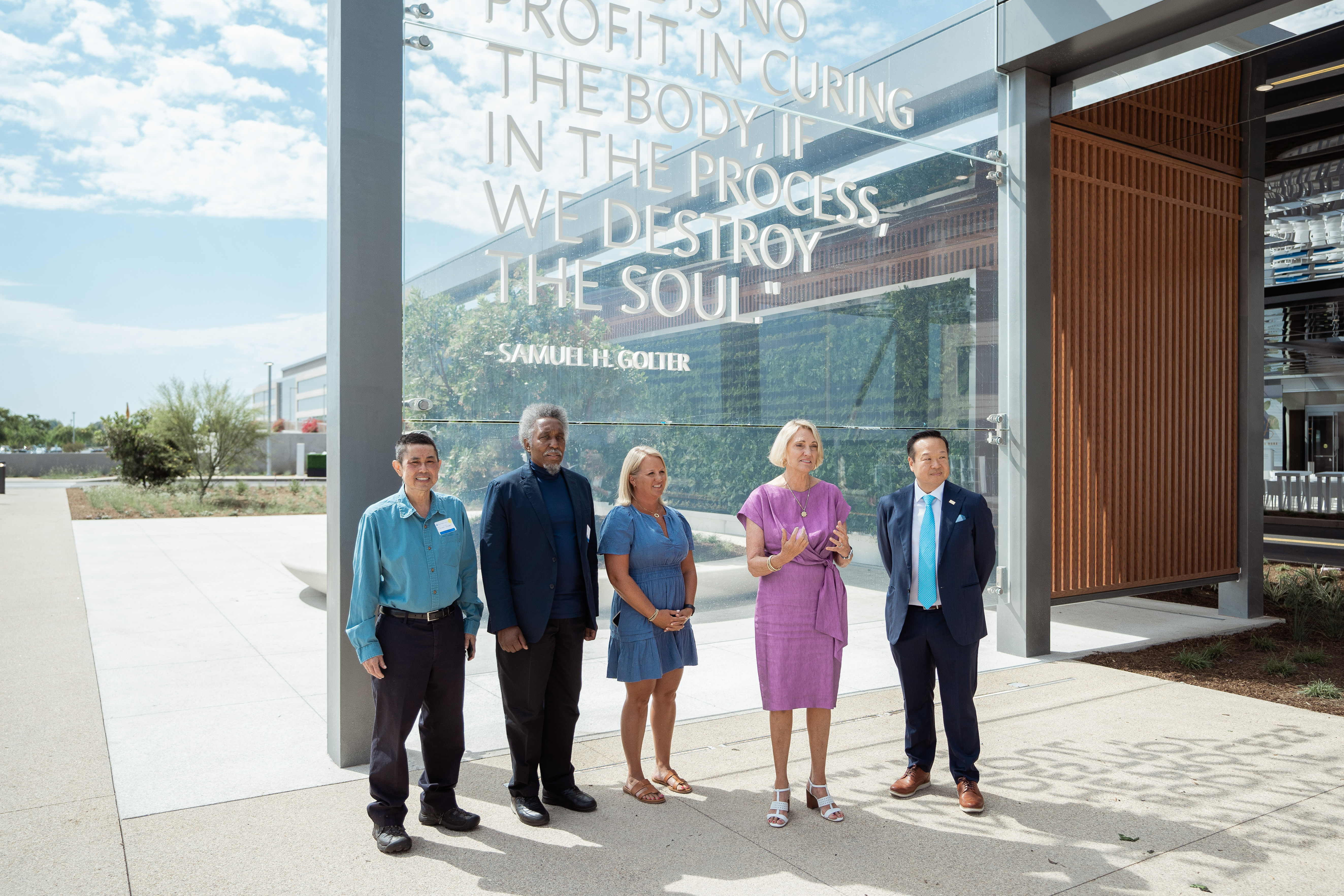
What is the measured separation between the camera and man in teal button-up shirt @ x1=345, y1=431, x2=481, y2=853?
3.70m

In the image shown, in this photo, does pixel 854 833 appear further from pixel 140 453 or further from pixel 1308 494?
pixel 1308 494

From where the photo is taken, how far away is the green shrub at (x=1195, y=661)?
271 inches

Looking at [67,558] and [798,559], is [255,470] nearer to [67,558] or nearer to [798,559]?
[67,558]

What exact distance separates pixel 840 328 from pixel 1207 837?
13.9ft

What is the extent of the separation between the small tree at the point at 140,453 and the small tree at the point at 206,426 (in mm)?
233

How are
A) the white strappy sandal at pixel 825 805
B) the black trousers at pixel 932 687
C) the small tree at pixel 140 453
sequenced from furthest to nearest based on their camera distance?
1. the small tree at pixel 140 453
2. the black trousers at pixel 932 687
3. the white strappy sandal at pixel 825 805

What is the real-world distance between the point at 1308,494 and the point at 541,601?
27.7 meters

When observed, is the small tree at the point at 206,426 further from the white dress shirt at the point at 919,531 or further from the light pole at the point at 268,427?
the white dress shirt at the point at 919,531

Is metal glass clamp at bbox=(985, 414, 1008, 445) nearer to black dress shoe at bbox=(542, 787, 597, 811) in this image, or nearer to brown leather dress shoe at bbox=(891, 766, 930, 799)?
brown leather dress shoe at bbox=(891, 766, 930, 799)

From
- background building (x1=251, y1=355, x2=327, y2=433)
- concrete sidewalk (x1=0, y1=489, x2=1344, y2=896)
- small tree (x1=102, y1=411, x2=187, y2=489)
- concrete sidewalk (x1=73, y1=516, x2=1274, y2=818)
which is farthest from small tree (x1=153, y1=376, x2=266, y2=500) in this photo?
background building (x1=251, y1=355, x2=327, y2=433)

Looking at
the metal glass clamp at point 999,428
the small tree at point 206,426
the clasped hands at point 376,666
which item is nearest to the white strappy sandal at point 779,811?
the clasped hands at point 376,666

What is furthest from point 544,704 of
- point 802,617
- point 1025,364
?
point 1025,364

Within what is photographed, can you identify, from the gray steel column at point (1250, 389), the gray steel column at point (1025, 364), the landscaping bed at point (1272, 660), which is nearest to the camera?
the landscaping bed at point (1272, 660)

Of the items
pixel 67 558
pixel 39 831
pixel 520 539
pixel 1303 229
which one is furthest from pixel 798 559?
pixel 1303 229
